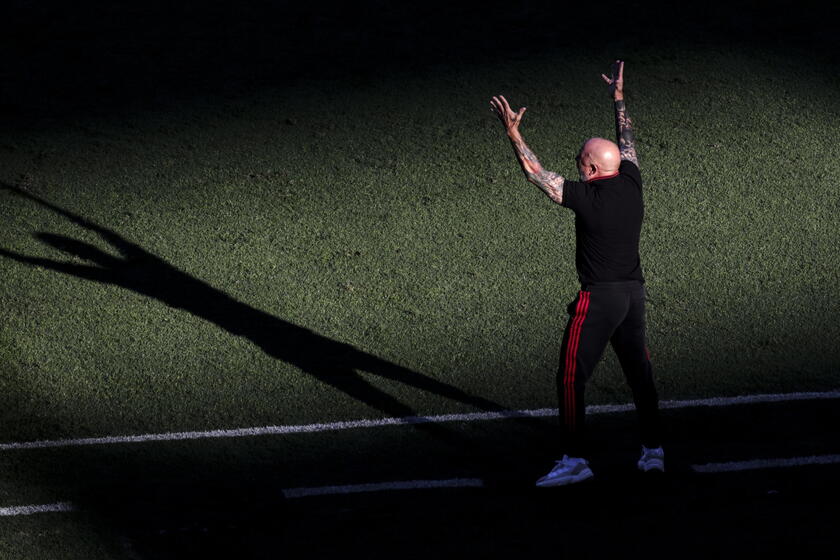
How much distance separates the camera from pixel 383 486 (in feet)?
25.5

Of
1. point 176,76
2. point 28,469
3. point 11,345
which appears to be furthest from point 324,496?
point 176,76

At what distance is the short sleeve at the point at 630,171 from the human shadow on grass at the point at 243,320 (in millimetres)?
2151

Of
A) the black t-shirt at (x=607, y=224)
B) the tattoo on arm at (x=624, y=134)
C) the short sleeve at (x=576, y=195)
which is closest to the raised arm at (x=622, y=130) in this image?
the tattoo on arm at (x=624, y=134)

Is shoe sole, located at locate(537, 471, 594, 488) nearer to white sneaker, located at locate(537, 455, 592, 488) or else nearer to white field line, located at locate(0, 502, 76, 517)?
white sneaker, located at locate(537, 455, 592, 488)

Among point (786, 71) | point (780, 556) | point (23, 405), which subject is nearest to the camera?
point (780, 556)

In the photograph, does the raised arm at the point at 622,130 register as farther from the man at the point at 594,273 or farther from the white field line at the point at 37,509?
the white field line at the point at 37,509

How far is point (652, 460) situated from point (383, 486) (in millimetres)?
1650

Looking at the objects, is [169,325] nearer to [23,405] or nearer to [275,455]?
[23,405]

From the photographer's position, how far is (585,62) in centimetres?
1516

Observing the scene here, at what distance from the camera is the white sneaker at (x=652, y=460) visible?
25.4ft

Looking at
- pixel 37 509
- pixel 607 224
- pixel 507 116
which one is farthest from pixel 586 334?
pixel 37 509

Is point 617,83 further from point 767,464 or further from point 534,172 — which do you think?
point 767,464

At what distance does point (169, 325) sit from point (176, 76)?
18.5 feet

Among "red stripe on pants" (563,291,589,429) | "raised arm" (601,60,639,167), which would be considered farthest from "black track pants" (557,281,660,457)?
"raised arm" (601,60,639,167)
